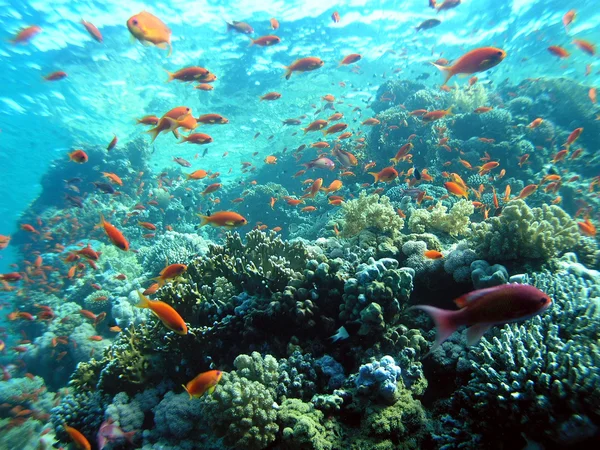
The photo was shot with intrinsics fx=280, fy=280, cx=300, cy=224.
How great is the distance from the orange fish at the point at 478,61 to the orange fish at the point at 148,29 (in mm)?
4856

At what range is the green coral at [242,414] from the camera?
288cm

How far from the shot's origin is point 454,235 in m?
6.07

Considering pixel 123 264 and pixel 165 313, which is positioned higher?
pixel 123 264

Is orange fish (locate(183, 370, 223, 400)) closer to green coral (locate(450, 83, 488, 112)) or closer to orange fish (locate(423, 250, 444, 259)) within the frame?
orange fish (locate(423, 250, 444, 259))

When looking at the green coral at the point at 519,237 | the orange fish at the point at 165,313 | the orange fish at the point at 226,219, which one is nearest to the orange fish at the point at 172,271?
the orange fish at the point at 226,219

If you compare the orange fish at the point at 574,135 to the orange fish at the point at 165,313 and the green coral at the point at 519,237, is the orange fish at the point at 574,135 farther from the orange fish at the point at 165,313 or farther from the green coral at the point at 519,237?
the orange fish at the point at 165,313

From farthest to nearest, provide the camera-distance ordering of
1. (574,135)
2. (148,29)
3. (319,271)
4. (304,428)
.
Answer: (574,135), (148,29), (319,271), (304,428)

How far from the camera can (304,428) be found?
8.75 ft

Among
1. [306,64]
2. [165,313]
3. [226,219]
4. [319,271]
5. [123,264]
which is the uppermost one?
[306,64]

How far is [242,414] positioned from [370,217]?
408cm

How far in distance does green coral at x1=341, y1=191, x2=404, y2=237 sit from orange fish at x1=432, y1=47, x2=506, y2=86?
2.58 m

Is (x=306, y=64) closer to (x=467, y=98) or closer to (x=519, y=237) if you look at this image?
(x=519, y=237)

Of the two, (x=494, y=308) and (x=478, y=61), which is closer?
(x=494, y=308)

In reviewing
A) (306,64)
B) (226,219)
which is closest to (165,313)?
(226,219)
